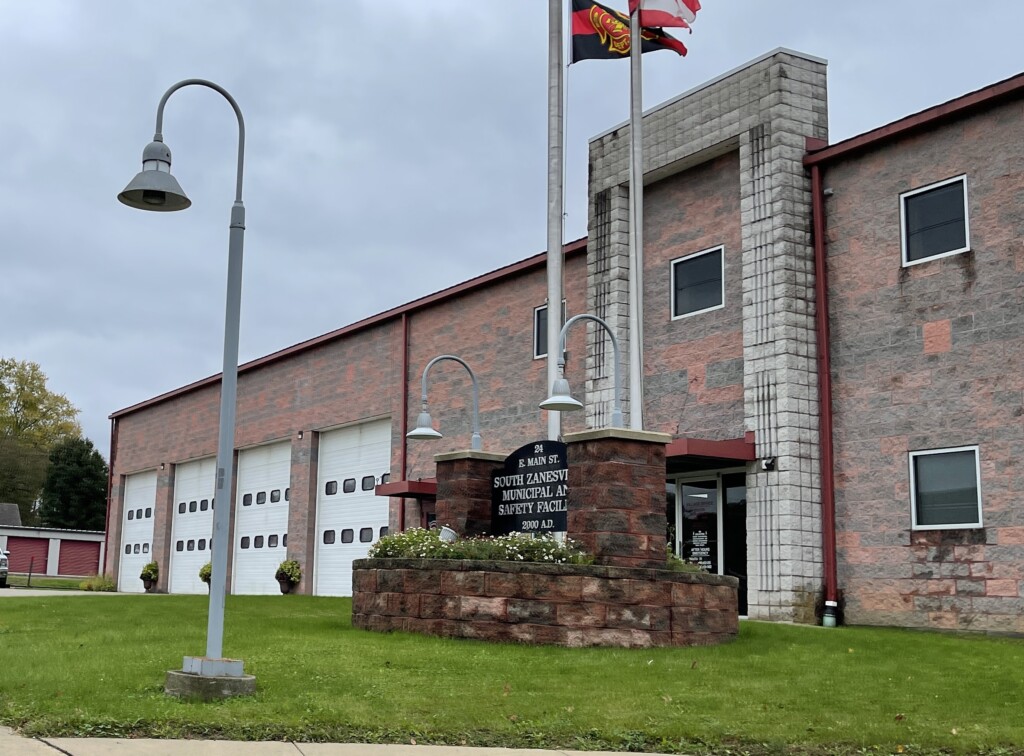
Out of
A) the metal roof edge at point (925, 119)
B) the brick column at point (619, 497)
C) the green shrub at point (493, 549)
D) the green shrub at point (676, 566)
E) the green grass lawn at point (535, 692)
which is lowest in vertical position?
the green grass lawn at point (535, 692)

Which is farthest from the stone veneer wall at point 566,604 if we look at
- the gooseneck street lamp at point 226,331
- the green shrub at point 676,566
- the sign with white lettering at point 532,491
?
the gooseneck street lamp at point 226,331

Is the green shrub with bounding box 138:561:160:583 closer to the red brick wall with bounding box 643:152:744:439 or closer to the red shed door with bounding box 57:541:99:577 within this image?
the red brick wall with bounding box 643:152:744:439

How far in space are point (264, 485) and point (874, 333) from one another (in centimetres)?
2268

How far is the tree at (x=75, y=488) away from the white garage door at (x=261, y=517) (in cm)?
4453

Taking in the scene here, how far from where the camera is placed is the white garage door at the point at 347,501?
1223 inches

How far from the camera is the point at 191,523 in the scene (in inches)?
1624

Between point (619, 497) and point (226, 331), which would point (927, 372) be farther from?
point (226, 331)

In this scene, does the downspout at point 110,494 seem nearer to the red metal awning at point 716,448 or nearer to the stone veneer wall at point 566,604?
the red metal awning at point 716,448

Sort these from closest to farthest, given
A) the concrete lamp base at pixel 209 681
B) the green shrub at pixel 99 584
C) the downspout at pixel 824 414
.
Result: the concrete lamp base at pixel 209 681
the downspout at pixel 824 414
the green shrub at pixel 99 584

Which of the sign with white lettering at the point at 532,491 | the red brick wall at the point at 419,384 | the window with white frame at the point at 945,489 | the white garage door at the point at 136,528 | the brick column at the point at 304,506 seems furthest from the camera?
the white garage door at the point at 136,528

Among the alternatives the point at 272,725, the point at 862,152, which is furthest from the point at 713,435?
the point at 272,725

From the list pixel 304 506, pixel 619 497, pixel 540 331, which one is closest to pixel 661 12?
pixel 540 331

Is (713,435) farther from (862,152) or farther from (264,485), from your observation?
(264,485)

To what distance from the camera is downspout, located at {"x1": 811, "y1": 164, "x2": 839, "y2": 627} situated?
1852 cm
